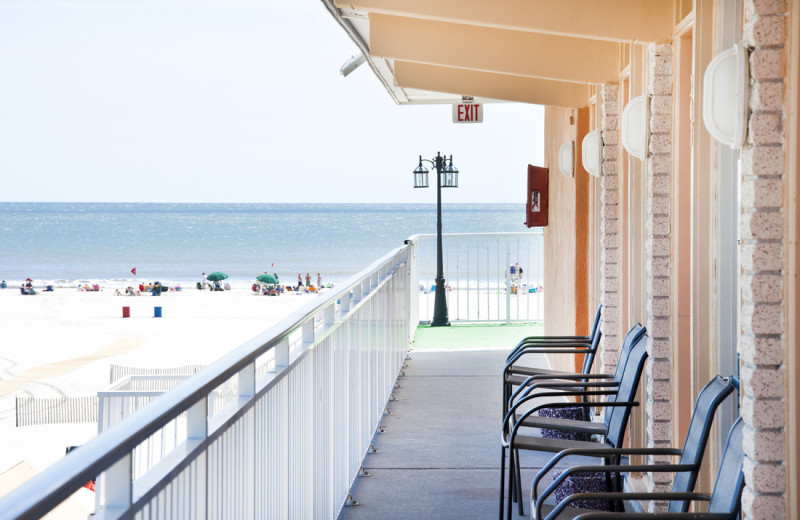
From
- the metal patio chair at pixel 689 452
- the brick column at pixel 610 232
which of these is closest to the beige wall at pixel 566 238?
the brick column at pixel 610 232

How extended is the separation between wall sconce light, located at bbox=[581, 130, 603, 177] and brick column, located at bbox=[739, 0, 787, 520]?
2602 mm

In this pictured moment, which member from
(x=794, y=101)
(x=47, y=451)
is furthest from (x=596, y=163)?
(x=47, y=451)

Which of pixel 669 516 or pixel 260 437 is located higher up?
pixel 260 437

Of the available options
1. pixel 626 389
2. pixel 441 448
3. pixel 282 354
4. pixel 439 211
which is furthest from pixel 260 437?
pixel 439 211

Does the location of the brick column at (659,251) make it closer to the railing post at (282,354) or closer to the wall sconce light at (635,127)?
the wall sconce light at (635,127)

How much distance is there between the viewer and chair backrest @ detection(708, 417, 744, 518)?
7.09 feet

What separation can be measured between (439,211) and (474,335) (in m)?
2.13

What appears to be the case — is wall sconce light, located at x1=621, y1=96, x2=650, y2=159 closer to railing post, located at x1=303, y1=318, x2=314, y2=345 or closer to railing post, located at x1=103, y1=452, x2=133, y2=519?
railing post, located at x1=303, y1=318, x2=314, y2=345

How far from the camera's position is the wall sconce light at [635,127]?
→ 358 centimetres

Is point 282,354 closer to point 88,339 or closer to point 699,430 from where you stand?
point 699,430

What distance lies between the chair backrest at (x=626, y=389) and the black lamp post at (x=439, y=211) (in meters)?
6.81

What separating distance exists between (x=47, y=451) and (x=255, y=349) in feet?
29.0

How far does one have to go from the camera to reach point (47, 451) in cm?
984

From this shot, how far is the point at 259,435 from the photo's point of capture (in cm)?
219
